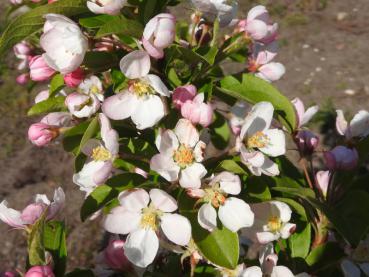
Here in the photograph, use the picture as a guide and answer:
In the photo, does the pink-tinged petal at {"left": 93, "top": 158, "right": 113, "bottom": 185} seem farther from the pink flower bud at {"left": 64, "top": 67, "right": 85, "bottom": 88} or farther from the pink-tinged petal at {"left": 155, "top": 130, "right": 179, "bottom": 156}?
the pink flower bud at {"left": 64, "top": 67, "right": 85, "bottom": 88}

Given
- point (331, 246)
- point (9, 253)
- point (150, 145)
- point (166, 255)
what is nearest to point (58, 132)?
point (150, 145)

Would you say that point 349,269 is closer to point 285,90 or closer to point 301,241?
point 301,241

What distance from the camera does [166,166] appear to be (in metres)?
1.20

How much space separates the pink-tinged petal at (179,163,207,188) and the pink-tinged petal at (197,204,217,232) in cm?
7

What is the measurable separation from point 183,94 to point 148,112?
0.29 feet

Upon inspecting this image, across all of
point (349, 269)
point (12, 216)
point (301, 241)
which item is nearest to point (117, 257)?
point (12, 216)

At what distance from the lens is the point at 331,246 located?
1.52 m

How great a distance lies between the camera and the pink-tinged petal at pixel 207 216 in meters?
1.20

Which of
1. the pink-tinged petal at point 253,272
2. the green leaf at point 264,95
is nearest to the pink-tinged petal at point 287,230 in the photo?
the pink-tinged petal at point 253,272

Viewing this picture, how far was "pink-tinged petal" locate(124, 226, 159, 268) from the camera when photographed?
4.11 feet

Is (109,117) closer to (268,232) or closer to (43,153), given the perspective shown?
(268,232)

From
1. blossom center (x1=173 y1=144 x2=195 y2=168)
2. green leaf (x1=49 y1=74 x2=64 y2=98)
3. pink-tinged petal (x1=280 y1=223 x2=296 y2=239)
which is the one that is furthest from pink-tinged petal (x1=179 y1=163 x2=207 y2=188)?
green leaf (x1=49 y1=74 x2=64 y2=98)

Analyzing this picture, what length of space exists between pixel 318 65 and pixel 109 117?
363 centimetres

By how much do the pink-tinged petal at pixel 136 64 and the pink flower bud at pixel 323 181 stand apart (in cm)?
64
